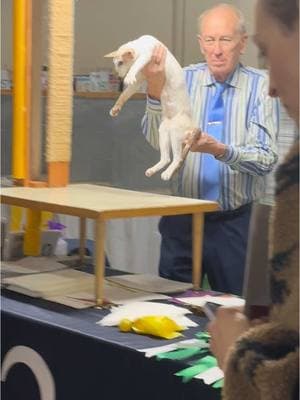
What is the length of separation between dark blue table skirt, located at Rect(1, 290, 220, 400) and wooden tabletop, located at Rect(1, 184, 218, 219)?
169 mm

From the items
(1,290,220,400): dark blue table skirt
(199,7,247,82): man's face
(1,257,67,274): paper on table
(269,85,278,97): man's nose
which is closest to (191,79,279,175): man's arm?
(199,7,247,82): man's face

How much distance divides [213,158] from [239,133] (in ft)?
0.28

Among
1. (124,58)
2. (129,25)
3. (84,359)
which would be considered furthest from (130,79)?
(129,25)

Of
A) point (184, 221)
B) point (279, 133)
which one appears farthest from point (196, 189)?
point (279, 133)

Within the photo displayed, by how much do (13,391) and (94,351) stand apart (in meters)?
0.24

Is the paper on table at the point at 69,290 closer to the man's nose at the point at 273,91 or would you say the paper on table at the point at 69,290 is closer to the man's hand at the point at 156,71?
the man's hand at the point at 156,71

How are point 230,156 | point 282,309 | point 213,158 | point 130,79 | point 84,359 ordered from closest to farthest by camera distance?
point 282,309 → point 84,359 → point 130,79 → point 230,156 → point 213,158

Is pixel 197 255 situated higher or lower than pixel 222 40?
lower

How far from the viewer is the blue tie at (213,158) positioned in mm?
1862

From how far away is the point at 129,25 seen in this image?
3217 mm

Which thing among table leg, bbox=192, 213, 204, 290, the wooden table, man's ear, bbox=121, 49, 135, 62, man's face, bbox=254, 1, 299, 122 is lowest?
table leg, bbox=192, 213, 204, 290

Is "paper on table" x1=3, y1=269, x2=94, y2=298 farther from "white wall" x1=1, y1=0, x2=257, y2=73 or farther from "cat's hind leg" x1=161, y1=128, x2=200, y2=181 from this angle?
"white wall" x1=1, y1=0, x2=257, y2=73

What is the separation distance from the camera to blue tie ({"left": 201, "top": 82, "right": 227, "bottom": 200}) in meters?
1.86

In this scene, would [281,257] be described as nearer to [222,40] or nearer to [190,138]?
[190,138]
